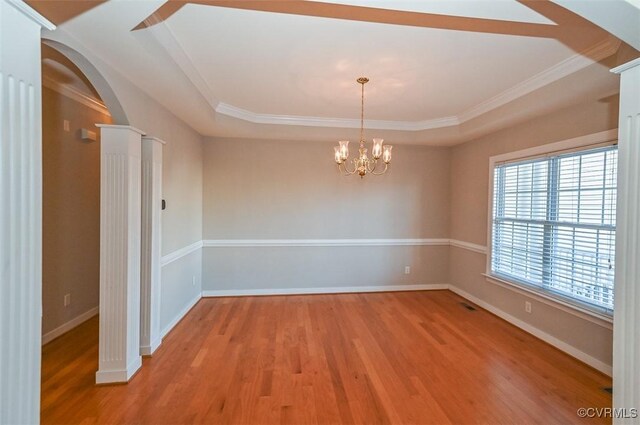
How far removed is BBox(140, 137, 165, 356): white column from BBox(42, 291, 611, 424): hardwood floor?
0.90 feet

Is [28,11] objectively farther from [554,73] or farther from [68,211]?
[554,73]

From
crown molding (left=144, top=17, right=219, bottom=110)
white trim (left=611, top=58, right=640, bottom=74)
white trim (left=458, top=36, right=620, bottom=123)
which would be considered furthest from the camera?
white trim (left=458, top=36, right=620, bottom=123)

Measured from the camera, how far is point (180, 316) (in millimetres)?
3475

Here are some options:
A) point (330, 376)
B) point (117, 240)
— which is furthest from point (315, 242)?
point (117, 240)

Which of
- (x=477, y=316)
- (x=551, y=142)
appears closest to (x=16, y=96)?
(x=551, y=142)

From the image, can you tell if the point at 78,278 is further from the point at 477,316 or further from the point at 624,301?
the point at 477,316

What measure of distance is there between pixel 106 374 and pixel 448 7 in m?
3.47

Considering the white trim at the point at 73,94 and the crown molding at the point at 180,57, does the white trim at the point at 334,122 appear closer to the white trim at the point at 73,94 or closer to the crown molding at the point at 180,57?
the crown molding at the point at 180,57

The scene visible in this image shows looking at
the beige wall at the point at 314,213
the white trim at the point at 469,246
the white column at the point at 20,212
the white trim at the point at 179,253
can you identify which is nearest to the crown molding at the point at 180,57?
the white column at the point at 20,212

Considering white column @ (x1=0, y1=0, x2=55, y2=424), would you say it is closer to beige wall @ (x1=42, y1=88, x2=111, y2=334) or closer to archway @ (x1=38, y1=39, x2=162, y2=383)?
archway @ (x1=38, y1=39, x2=162, y2=383)

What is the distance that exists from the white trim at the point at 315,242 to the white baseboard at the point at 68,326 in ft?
5.16

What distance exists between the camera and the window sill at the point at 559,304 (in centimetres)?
244

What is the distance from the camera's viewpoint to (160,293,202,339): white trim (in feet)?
9.97

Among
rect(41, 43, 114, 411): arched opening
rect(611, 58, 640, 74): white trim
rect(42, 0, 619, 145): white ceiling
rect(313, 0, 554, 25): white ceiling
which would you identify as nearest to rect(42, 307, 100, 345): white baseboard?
rect(41, 43, 114, 411): arched opening
